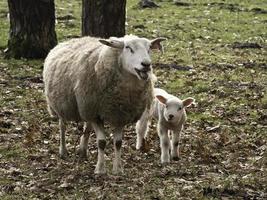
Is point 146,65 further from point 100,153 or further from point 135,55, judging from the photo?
point 100,153

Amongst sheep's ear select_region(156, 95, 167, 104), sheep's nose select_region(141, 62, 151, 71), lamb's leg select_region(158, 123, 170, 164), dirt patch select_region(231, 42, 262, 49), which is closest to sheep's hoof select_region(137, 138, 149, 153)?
Result: lamb's leg select_region(158, 123, 170, 164)

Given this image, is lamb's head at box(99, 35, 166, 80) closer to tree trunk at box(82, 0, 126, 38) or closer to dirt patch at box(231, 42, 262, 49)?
tree trunk at box(82, 0, 126, 38)

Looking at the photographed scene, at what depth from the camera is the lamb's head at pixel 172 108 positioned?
10.4 metres

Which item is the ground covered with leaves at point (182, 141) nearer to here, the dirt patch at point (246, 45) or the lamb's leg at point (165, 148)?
the dirt patch at point (246, 45)

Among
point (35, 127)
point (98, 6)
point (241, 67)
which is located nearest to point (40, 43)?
point (98, 6)

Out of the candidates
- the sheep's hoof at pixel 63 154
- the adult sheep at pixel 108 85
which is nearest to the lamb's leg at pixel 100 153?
the adult sheep at pixel 108 85

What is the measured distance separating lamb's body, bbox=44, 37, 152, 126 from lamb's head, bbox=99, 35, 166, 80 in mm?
191

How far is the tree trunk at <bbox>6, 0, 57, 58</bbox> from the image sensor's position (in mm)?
18016

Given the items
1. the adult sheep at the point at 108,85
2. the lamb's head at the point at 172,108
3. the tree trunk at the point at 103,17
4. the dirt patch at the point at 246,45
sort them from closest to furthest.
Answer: the adult sheep at the point at 108,85
the lamb's head at the point at 172,108
the tree trunk at the point at 103,17
the dirt patch at the point at 246,45

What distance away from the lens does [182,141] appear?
38.0 ft

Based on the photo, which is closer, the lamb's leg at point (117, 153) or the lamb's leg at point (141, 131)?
the lamb's leg at point (117, 153)

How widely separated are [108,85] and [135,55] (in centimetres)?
69

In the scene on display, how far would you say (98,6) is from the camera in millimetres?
14977

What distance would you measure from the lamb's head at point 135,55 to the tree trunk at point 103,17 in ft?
19.8
